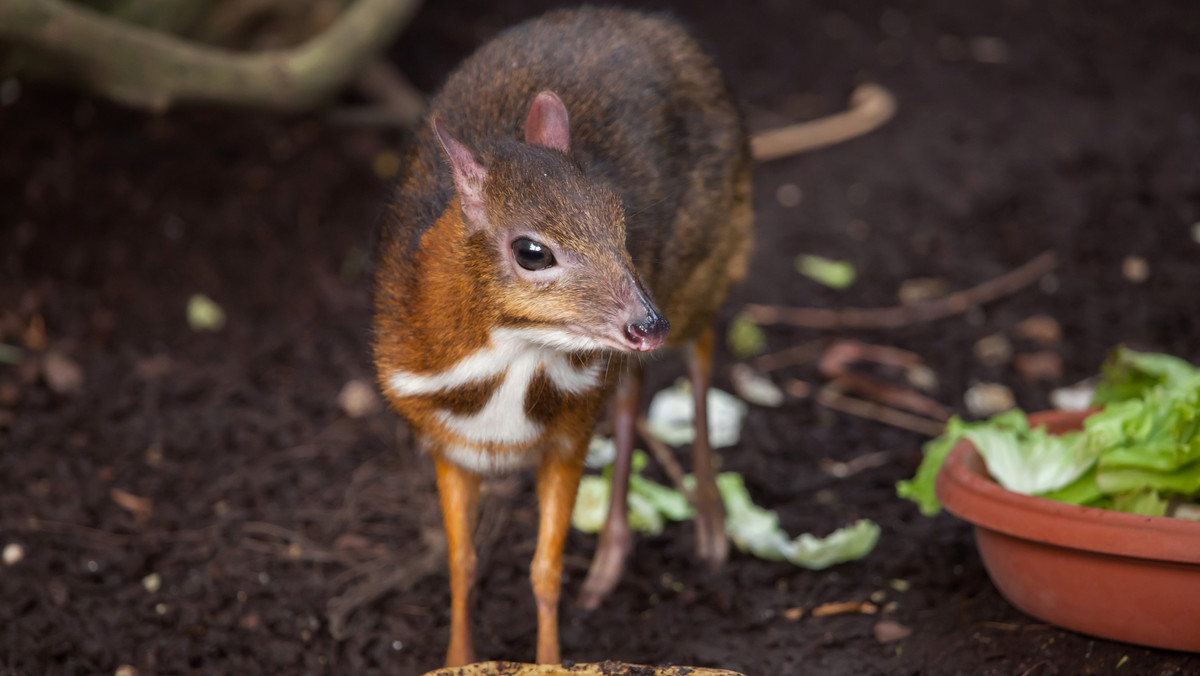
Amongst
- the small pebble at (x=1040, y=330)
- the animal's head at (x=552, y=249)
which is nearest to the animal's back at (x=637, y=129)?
the animal's head at (x=552, y=249)

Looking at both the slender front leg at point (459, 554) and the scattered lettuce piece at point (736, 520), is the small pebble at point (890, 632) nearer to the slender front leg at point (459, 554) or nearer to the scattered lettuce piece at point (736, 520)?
the scattered lettuce piece at point (736, 520)

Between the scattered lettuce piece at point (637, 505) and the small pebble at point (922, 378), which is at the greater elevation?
the small pebble at point (922, 378)

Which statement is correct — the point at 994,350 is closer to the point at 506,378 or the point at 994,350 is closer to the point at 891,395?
the point at 891,395

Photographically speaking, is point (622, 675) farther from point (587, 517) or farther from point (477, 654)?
point (587, 517)

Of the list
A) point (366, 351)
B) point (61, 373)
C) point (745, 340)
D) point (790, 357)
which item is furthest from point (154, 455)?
point (790, 357)

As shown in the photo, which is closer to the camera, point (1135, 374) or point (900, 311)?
point (1135, 374)

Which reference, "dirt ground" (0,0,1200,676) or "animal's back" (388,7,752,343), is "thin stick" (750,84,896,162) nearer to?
"dirt ground" (0,0,1200,676)

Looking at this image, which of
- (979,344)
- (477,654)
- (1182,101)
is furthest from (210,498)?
(1182,101)

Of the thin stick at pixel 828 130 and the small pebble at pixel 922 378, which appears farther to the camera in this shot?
the thin stick at pixel 828 130
